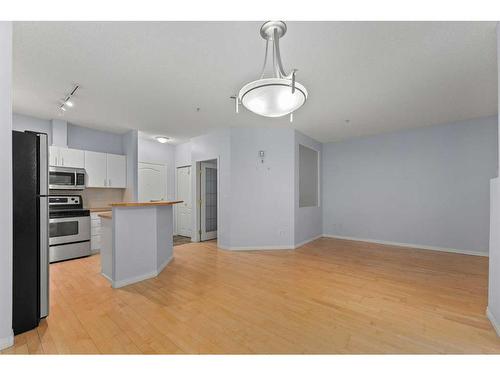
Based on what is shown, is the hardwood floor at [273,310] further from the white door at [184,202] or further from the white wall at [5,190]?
the white door at [184,202]

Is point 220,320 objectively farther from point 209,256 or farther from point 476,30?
point 476,30

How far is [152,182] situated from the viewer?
20.2ft

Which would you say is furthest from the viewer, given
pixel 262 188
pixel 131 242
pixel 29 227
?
pixel 262 188

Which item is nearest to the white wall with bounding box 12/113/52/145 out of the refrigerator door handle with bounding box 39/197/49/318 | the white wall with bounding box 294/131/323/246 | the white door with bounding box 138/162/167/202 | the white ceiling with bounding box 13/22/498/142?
the white ceiling with bounding box 13/22/498/142

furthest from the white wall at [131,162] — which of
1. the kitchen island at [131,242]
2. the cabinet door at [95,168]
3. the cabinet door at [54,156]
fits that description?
the kitchen island at [131,242]

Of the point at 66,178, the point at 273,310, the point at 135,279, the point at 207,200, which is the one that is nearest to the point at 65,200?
the point at 66,178

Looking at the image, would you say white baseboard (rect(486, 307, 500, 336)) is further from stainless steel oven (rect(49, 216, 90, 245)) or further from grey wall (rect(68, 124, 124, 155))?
grey wall (rect(68, 124, 124, 155))

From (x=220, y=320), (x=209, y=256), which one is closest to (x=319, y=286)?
(x=220, y=320)

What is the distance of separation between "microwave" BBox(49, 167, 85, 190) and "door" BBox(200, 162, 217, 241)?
2.46 m

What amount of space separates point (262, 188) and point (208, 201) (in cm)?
179

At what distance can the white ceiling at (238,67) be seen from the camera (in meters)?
1.95

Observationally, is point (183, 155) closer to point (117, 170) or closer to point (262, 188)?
point (117, 170)

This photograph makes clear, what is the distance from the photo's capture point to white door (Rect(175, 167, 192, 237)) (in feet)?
20.4

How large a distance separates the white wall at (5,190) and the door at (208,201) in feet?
13.2
